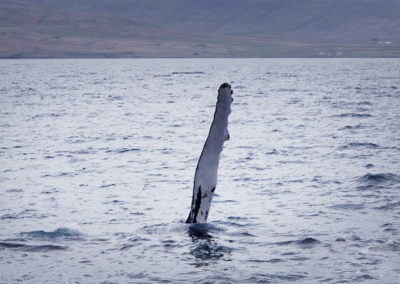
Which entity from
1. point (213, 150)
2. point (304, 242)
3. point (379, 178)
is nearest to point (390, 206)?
point (379, 178)

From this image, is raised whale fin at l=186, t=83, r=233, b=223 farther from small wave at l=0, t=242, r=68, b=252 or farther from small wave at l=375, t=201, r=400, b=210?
small wave at l=375, t=201, r=400, b=210

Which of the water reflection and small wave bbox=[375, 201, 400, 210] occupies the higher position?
small wave bbox=[375, 201, 400, 210]

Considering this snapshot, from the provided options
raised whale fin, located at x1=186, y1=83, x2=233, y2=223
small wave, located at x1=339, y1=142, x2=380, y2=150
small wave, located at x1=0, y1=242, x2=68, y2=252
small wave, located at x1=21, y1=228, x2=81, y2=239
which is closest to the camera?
raised whale fin, located at x1=186, y1=83, x2=233, y2=223

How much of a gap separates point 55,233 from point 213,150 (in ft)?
21.5

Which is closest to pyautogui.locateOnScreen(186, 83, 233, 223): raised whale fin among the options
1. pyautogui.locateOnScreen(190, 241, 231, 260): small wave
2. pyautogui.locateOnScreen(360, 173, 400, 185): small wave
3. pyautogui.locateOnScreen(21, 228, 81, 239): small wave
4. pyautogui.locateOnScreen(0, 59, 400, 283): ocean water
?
pyautogui.locateOnScreen(190, 241, 231, 260): small wave

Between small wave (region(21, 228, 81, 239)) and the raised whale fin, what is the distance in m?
4.72

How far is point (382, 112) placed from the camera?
66250 mm

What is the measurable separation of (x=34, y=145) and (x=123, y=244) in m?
25.6

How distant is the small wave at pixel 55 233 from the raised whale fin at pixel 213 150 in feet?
15.5

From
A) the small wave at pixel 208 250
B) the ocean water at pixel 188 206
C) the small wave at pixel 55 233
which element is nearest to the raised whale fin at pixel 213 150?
the small wave at pixel 208 250

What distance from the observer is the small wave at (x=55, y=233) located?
19.0 metres

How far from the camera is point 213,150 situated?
15336 millimetres

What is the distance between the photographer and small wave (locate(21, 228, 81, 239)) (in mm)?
18969

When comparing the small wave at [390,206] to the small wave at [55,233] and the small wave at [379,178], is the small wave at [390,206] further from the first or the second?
the small wave at [55,233]
